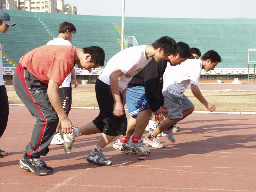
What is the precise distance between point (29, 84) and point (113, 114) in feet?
3.71

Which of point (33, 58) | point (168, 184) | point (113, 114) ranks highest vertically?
point (33, 58)

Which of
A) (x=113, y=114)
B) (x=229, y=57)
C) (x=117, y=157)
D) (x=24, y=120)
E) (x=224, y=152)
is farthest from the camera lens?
(x=229, y=57)

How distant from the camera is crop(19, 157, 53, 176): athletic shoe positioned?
488cm

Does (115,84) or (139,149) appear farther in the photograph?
(139,149)

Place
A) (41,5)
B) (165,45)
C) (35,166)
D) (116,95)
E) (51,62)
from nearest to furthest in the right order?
1. (51,62)
2. (35,166)
3. (116,95)
4. (165,45)
5. (41,5)

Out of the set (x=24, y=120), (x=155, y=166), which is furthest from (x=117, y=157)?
(x=24, y=120)

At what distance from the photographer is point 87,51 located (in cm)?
478

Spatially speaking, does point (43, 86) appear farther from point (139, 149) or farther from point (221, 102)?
point (221, 102)

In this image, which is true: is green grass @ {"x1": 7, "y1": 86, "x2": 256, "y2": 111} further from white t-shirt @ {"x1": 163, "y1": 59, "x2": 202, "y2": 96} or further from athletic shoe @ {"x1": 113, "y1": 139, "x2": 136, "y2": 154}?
Result: athletic shoe @ {"x1": 113, "y1": 139, "x2": 136, "y2": 154}

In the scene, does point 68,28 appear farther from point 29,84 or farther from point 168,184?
point 168,184

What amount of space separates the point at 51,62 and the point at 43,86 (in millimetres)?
393

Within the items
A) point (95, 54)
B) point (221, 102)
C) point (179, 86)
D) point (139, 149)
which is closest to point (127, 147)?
point (139, 149)

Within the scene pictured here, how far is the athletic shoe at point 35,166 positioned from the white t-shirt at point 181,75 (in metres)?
3.00

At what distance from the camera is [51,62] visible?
4746 millimetres
